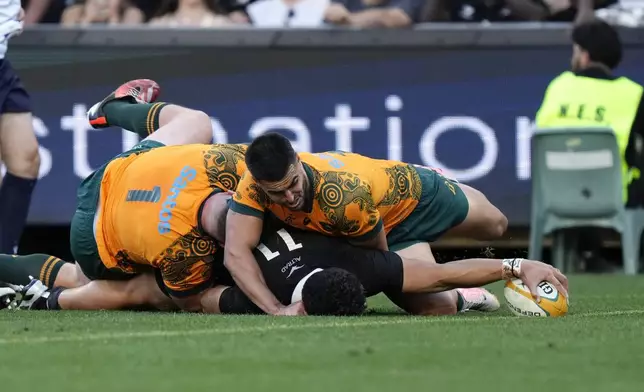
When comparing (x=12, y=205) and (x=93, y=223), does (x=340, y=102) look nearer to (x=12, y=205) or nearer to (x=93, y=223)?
(x=12, y=205)

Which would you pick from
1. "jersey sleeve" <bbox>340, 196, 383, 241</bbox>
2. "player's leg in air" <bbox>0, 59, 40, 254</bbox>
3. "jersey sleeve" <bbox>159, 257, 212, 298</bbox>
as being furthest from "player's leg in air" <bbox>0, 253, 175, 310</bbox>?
"player's leg in air" <bbox>0, 59, 40, 254</bbox>

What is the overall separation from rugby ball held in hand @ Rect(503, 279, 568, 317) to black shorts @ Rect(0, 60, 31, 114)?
4006 mm

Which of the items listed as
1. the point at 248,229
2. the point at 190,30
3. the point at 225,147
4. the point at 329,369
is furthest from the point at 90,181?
the point at 190,30

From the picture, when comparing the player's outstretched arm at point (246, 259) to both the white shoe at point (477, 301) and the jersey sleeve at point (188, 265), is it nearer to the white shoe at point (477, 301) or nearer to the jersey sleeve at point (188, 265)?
the jersey sleeve at point (188, 265)

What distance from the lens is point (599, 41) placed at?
36.6 feet

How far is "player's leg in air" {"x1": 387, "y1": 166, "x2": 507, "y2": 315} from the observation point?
7.26 metres

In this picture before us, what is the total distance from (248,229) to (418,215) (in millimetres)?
1256

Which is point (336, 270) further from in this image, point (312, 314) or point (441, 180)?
point (441, 180)

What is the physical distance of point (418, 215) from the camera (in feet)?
25.1

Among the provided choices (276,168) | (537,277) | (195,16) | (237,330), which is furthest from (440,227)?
(195,16)

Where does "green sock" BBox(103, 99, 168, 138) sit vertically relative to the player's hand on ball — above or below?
above

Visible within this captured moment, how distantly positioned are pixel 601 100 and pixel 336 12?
2234 millimetres

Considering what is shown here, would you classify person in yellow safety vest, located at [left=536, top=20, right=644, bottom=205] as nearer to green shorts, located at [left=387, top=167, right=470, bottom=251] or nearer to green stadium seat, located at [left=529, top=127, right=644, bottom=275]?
green stadium seat, located at [left=529, top=127, right=644, bottom=275]

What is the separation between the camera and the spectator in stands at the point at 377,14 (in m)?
11.9
